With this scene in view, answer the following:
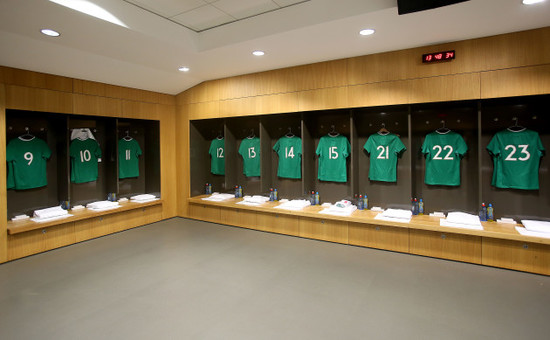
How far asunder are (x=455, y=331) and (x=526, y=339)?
42cm

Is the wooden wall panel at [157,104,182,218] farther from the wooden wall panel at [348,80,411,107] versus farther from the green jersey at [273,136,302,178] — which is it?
the wooden wall panel at [348,80,411,107]

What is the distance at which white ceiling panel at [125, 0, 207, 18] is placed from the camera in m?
2.86

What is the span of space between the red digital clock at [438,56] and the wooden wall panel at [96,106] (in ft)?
14.1

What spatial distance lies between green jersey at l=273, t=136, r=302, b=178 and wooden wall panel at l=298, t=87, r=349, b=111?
67 centimetres

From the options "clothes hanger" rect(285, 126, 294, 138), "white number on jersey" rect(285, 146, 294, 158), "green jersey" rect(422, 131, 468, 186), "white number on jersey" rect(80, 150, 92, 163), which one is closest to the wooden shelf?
"white number on jersey" rect(80, 150, 92, 163)

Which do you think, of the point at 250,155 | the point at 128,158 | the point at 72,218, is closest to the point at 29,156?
the point at 72,218

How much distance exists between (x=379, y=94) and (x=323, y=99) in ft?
2.36

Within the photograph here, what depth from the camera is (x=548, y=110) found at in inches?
127

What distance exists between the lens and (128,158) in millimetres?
5203

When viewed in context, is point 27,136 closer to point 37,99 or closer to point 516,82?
point 37,99

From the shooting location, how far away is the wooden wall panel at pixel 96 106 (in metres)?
4.19

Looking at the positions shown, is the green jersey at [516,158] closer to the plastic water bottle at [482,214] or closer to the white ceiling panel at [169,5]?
the plastic water bottle at [482,214]

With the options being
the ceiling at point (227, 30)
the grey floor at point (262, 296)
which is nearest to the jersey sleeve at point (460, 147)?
the ceiling at point (227, 30)

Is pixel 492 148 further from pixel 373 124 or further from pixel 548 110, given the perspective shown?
pixel 373 124
